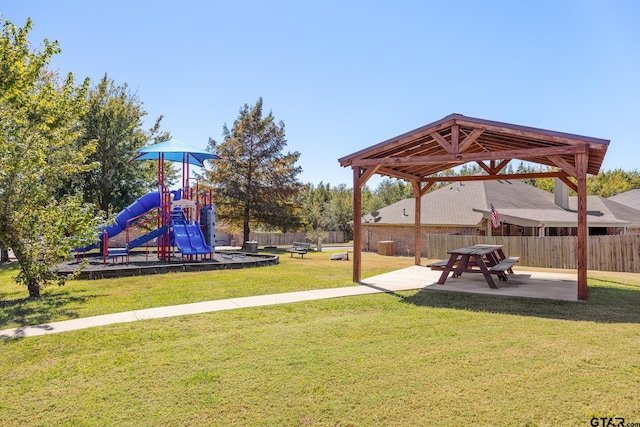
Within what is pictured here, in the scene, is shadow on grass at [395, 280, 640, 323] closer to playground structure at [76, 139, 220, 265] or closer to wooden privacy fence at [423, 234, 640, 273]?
wooden privacy fence at [423, 234, 640, 273]

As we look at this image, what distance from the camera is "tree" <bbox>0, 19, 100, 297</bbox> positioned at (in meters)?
8.18

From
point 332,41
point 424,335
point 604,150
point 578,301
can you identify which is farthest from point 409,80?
point 424,335

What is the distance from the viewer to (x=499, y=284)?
1021cm

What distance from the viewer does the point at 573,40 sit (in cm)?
1349

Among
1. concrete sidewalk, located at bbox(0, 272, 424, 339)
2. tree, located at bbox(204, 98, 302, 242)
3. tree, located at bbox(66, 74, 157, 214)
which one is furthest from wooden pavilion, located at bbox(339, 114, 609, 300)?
tree, located at bbox(204, 98, 302, 242)

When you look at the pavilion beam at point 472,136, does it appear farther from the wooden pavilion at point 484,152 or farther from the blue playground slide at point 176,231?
the blue playground slide at point 176,231

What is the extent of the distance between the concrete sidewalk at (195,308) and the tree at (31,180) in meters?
2.68

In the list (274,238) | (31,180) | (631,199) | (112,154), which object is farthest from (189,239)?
(631,199)

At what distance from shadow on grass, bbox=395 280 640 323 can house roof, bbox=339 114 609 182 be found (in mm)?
2833

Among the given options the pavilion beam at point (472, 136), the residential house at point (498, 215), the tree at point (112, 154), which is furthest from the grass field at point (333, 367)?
the tree at point (112, 154)

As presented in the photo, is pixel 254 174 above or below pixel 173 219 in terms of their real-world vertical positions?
above

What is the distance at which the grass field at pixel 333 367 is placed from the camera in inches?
130

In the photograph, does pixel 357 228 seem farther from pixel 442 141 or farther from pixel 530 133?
pixel 530 133

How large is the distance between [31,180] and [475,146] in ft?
40.1
